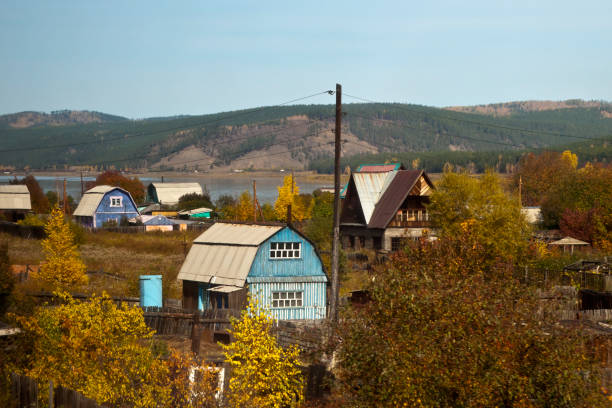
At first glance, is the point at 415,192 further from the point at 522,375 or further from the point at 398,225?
the point at 522,375

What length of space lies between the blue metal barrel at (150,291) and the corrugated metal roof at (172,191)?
94.9 meters

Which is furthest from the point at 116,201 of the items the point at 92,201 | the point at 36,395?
the point at 36,395

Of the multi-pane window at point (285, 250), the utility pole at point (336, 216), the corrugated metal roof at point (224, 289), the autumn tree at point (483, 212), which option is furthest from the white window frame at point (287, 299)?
the autumn tree at point (483, 212)

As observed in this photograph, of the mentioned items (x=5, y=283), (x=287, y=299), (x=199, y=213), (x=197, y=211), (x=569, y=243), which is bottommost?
(x=199, y=213)

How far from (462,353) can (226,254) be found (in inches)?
958

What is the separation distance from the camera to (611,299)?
119 ft

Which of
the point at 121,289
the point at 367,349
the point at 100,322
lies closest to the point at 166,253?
the point at 121,289

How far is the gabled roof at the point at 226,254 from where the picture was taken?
36500mm

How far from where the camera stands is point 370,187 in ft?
223

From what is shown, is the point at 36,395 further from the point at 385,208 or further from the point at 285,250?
the point at 385,208

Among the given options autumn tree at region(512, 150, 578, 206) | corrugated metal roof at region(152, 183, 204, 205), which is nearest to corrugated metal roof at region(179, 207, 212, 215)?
corrugated metal roof at region(152, 183, 204, 205)

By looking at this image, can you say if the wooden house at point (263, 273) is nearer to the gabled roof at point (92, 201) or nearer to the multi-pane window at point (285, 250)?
the multi-pane window at point (285, 250)

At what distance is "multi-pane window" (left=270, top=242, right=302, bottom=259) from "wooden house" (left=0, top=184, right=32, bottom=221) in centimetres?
7094

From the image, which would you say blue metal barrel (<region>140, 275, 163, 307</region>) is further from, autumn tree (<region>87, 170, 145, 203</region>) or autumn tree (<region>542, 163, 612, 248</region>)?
autumn tree (<region>87, 170, 145, 203</region>)
